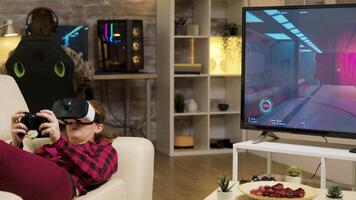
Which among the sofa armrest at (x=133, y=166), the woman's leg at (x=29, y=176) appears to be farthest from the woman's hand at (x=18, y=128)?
the sofa armrest at (x=133, y=166)

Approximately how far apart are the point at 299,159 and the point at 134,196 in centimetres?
279

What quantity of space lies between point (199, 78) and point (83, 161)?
3.86m

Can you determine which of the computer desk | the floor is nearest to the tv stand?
the floor

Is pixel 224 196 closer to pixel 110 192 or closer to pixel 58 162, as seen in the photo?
pixel 110 192

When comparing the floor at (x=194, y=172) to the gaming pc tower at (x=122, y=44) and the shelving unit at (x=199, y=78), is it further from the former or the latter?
the gaming pc tower at (x=122, y=44)

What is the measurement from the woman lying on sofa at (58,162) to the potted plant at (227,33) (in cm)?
346

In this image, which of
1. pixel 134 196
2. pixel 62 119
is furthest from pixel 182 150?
pixel 62 119

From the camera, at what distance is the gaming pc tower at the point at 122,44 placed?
19.4 feet

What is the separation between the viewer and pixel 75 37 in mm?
5887

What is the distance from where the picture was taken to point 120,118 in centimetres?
647

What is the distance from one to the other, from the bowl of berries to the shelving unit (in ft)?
10.9

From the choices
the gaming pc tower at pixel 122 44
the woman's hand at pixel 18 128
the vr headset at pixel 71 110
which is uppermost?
the gaming pc tower at pixel 122 44

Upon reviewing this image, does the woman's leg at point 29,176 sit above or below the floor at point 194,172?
above

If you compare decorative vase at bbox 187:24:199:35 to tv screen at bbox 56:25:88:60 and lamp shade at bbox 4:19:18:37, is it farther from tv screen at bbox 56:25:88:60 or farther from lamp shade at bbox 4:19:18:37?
lamp shade at bbox 4:19:18:37
